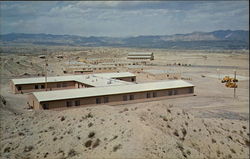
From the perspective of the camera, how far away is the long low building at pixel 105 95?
3628cm

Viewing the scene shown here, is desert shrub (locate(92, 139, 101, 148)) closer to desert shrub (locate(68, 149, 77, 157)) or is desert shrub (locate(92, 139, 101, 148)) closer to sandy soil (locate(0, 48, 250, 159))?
sandy soil (locate(0, 48, 250, 159))

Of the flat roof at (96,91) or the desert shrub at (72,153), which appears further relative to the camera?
the flat roof at (96,91)

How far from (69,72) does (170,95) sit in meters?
30.5

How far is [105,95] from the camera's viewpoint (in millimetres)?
39812

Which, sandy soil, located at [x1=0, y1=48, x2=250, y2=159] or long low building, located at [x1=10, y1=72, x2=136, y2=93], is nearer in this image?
sandy soil, located at [x1=0, y1=48, x2=250, y2=159]

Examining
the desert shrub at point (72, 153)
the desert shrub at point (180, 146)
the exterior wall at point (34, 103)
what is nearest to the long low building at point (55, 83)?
the exterior wall at point (34, 103)

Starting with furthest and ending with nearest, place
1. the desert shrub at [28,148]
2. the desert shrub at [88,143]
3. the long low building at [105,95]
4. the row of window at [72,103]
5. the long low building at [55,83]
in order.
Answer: the long low building at [55,83], the row of window at [72,103], the long low building at [105,95], the desert shrub at [28,148], the desert shrub at [88,143]

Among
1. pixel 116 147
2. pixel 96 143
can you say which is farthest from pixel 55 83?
pixel 116 147

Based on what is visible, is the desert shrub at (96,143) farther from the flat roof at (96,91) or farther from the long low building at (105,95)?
the flat roof at (96,91)

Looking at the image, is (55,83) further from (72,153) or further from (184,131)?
(72,153)

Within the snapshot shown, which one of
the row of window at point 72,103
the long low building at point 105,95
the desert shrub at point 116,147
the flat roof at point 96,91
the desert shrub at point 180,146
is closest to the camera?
the desert shrub at point 116,147

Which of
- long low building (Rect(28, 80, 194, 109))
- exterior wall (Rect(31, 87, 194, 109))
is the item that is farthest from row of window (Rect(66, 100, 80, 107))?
exterior wall (Rect(31, 87, 194, 109))

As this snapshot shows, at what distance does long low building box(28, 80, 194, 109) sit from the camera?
36281 millimetres

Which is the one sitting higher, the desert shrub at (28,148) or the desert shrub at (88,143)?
the desert shrub at (88,143)
